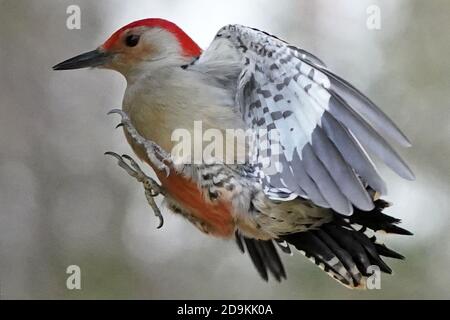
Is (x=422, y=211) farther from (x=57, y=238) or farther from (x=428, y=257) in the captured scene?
(x=57, y=238)

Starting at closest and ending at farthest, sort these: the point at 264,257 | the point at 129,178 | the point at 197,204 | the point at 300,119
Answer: the point at 300,119
the point at 197,204
the point at 264,257
the point at 129,178

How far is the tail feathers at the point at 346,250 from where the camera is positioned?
1552 millimetres

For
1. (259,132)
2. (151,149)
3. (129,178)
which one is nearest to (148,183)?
(151,149)

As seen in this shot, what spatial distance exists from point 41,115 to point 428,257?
3.95 feet

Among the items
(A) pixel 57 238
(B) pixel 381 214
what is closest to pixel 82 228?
(A) pixel 57 238

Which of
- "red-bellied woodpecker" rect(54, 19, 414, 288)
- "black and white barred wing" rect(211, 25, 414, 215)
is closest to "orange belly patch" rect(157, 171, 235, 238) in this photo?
"red-bellied woodpecker" rect(54, 19, 414, 288)

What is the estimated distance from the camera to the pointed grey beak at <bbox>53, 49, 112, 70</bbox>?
4.97 feet

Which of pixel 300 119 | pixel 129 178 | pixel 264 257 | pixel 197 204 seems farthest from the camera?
pixel 129 178

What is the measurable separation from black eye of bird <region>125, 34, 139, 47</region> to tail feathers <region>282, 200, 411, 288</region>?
0.48m

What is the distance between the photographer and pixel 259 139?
1515 mm

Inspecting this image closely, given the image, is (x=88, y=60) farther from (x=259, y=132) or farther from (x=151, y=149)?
(x=259, y=132)

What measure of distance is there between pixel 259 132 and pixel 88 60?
340 millimetres

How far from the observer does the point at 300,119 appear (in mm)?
1498
